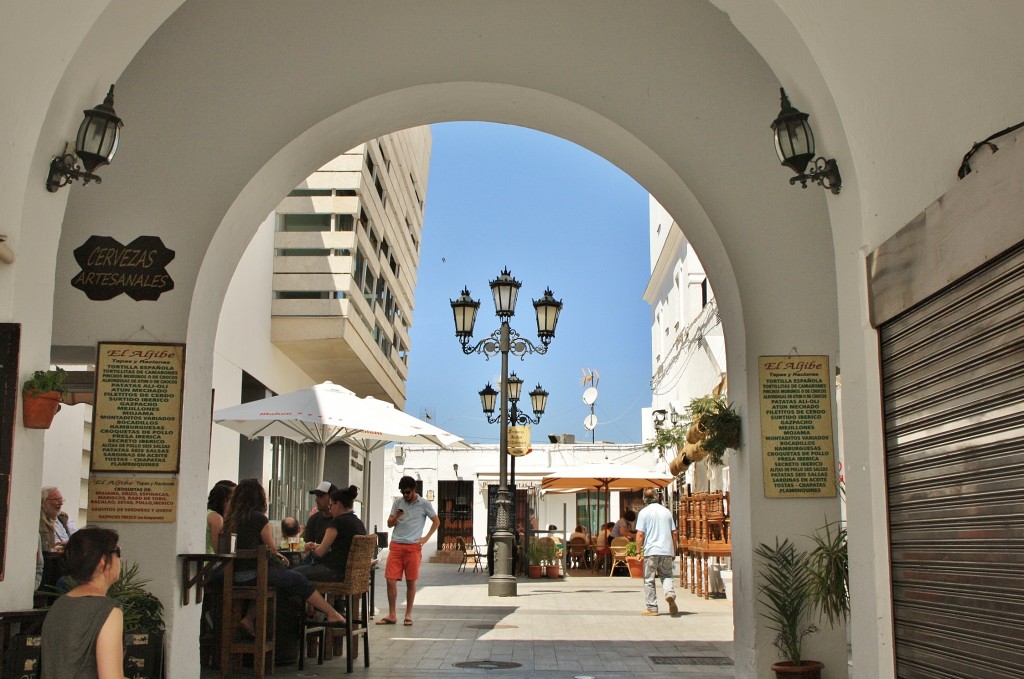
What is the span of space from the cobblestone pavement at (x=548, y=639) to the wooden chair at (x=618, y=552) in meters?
4.84

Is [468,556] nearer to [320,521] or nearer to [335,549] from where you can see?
[320,521]

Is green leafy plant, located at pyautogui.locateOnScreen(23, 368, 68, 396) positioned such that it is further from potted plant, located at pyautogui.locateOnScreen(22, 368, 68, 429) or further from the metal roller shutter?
the metal roller shutter

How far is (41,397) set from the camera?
6086mm

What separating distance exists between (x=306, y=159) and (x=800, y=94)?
428cm

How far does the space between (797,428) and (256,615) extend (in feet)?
14.5

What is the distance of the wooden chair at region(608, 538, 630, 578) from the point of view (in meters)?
23.4

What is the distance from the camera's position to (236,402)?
1820 centimetres

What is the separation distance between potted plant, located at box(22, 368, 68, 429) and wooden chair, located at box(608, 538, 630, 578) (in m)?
18.1

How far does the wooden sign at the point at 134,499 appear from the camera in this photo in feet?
25.9

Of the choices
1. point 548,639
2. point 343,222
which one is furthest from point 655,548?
point 343,222

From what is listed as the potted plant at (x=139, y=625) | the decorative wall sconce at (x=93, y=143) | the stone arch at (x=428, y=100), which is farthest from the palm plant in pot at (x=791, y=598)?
the decorative wall sconce at (x=93, y=143)

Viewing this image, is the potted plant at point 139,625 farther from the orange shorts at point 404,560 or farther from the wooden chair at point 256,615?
the orange shorts at point 404,560

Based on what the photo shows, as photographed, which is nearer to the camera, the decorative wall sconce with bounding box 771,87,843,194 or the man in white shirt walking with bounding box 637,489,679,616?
the decorative wall sconce with bounding box 771,87,843,194

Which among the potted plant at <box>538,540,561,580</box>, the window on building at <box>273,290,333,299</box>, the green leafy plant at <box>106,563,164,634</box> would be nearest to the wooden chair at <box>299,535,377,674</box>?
the green leafy plant at <box>106,563,164,634</box>
